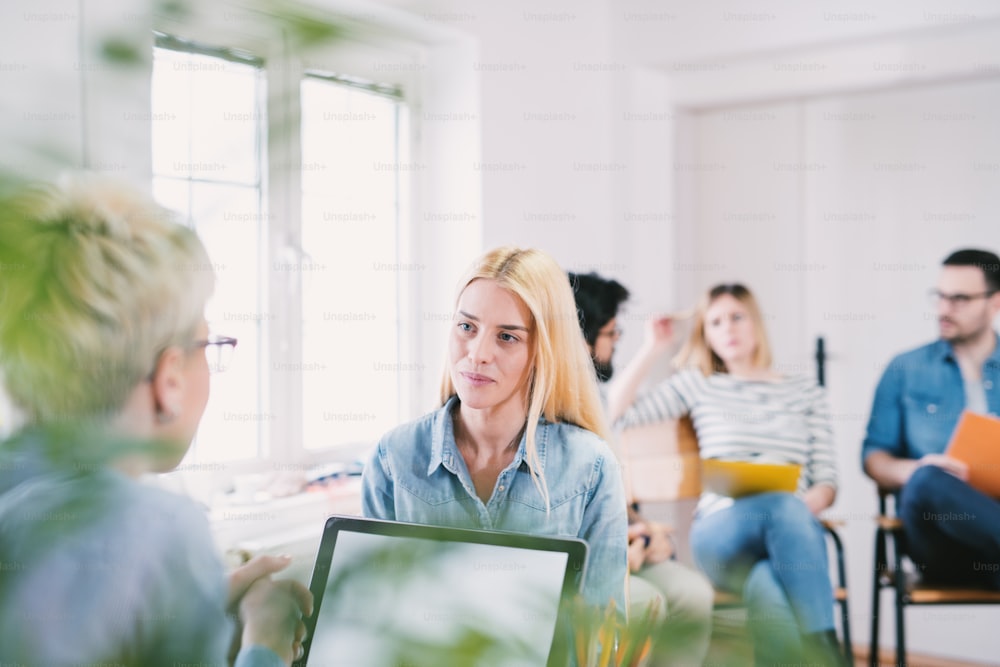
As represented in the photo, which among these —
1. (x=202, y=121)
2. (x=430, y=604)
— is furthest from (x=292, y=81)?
(x=430, y=604)

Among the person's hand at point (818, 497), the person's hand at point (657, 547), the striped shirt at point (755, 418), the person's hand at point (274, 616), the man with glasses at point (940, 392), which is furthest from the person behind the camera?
the striped shirt at point (755, 418)

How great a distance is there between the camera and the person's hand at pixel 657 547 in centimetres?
247

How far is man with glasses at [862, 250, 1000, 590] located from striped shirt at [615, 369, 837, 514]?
0.17 meters

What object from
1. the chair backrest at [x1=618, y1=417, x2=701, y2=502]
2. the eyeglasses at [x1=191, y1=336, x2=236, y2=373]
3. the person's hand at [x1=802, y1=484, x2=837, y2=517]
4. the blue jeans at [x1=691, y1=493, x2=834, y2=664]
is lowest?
the blue jeans at [x1=691, y1=493, x2=834, y2=664]

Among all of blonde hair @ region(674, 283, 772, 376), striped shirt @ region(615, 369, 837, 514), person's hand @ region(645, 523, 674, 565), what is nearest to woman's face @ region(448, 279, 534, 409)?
person's hand @ region(645, 523, 674, 565)

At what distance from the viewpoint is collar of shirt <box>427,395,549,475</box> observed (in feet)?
3.60

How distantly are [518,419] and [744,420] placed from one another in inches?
76.3

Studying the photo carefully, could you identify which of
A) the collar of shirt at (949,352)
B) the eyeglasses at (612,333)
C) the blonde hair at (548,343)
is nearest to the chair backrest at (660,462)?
the eyeglasses at (612,333)

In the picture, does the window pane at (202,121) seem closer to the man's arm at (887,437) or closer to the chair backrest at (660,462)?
the chair backrest at (660,462)

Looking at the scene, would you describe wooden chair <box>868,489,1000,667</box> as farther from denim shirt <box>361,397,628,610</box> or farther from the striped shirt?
denim shirt <box>361,397,628,610</box>

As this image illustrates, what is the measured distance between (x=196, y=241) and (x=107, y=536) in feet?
0.29

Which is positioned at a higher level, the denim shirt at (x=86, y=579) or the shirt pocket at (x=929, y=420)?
the denim shirt at (x=86, y=579)

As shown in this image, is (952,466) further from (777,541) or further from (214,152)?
(214,152)

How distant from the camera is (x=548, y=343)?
120 centimetres
